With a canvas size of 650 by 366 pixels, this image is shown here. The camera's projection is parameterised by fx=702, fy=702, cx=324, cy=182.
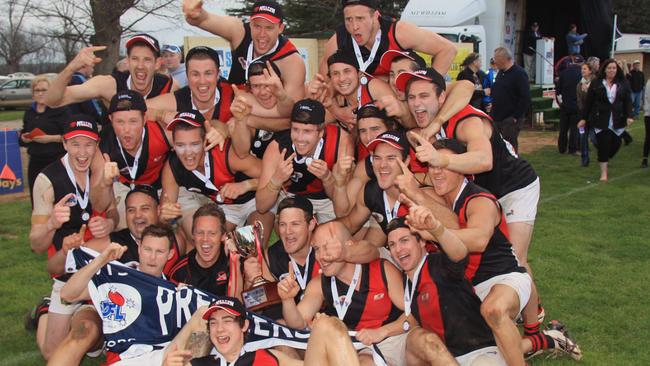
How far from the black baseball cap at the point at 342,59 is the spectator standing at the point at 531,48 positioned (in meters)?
23.4

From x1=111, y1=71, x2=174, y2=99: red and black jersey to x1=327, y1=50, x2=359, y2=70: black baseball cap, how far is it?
1675 millimetres

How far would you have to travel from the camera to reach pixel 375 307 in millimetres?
5328

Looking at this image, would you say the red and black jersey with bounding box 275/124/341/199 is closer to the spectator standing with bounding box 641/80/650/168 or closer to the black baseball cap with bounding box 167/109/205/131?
the black baseball cap with bounding box 167/109/205/131

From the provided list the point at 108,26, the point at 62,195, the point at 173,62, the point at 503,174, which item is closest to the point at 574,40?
the point at 108,26

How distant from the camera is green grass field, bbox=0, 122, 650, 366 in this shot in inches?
251

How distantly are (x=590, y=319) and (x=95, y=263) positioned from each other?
4593 millimetres

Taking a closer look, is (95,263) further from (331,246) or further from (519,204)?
(519,204)

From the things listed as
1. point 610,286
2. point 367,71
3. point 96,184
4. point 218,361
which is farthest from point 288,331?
point 610,286

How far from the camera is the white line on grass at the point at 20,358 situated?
20.1 feet

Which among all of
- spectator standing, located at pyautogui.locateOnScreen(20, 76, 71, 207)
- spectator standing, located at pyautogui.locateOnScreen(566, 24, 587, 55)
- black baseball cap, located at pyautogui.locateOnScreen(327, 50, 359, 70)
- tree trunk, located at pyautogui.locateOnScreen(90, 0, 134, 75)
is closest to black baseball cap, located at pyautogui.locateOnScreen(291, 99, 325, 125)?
black baseball cap, located at pyautogui.locateOnScreen(327, 50, 359, 70)

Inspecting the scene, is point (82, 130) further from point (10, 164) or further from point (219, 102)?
point (10, 164)

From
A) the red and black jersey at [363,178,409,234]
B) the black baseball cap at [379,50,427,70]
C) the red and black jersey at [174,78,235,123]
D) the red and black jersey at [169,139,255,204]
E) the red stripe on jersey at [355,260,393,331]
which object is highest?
the black baseball cap at [379,50,427,70]

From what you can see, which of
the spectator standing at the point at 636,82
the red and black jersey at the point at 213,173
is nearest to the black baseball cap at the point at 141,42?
the red and black jersey at the point at 213,173

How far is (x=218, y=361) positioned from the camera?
4.89m
